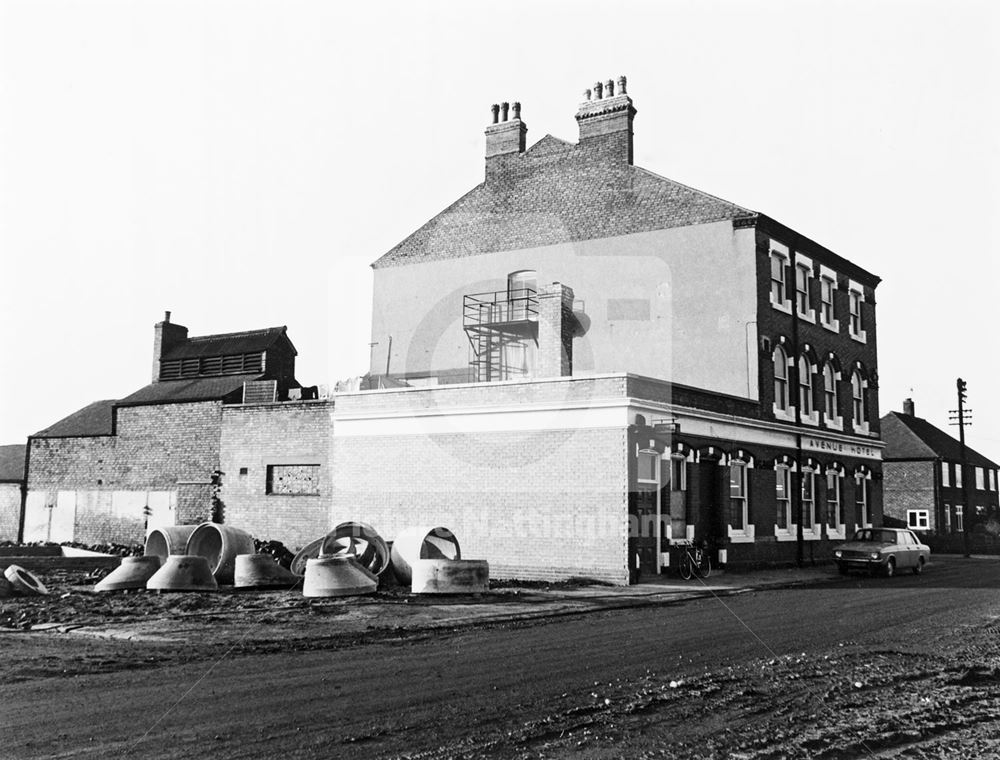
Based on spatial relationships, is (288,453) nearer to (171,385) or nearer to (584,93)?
(171,385)

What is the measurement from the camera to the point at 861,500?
3572 centimetres

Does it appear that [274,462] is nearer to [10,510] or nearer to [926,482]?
[10,510]

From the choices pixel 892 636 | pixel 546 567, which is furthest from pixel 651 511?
pixel 892 636

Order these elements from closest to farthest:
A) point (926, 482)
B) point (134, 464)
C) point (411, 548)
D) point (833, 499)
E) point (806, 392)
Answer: point (411, 548)
point (806, 392)
point (134, 464)
point (833, 499)
point (926, 482)

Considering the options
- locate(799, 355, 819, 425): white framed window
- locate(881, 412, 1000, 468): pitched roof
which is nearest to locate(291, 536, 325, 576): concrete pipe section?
locate(799, 355, 819, 425): white framed window

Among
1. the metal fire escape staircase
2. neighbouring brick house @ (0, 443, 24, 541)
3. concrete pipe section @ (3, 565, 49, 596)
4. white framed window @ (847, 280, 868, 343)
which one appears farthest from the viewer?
neighbouring brick house @ (0, 443, 24, 541)

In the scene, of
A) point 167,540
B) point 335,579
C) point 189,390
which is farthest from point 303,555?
point 189,390

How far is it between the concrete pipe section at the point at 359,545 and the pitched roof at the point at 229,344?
17.0 meters

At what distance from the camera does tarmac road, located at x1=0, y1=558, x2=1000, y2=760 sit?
6926mm

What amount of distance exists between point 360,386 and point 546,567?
13.0 m

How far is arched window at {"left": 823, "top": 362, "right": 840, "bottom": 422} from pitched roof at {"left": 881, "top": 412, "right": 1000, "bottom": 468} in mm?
24830

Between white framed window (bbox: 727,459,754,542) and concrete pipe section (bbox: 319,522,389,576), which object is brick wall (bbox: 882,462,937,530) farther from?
concrete pipe section (bbox: 319,522,389,576)

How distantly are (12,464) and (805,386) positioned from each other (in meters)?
36.2

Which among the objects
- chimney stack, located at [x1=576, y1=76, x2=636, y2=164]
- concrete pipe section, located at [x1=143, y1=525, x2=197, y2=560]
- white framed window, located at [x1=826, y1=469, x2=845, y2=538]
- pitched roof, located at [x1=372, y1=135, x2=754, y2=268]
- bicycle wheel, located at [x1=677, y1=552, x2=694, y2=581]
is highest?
chimney stack, located at [x1=576, y1=76, x2=636, y2=164]
